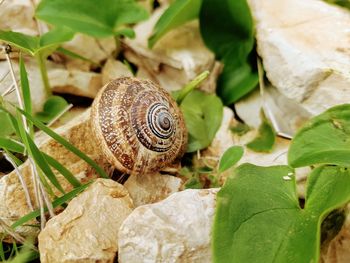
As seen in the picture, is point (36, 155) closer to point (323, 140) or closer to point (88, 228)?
point (88, 228)

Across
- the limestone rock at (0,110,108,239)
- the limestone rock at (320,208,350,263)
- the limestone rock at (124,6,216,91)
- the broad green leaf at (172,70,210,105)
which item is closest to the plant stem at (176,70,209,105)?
the broad green leaf at (172,70,210,105)

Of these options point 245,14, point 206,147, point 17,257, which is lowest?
point 206,147

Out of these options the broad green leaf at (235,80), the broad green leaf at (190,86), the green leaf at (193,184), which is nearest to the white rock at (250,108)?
the broad green leaf at (235,80)

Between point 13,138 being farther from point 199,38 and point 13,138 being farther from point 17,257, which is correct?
point 199,38

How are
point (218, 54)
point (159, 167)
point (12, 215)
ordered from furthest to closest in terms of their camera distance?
point (218, 54) < point (159, 167) < point (12, 215)

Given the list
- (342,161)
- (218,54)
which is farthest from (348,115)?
(218,54)

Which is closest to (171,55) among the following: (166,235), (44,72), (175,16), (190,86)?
(175,16)

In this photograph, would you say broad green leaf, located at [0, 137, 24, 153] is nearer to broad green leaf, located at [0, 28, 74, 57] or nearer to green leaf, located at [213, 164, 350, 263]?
broad green leaf, located at [0, 28, 74, 57]
